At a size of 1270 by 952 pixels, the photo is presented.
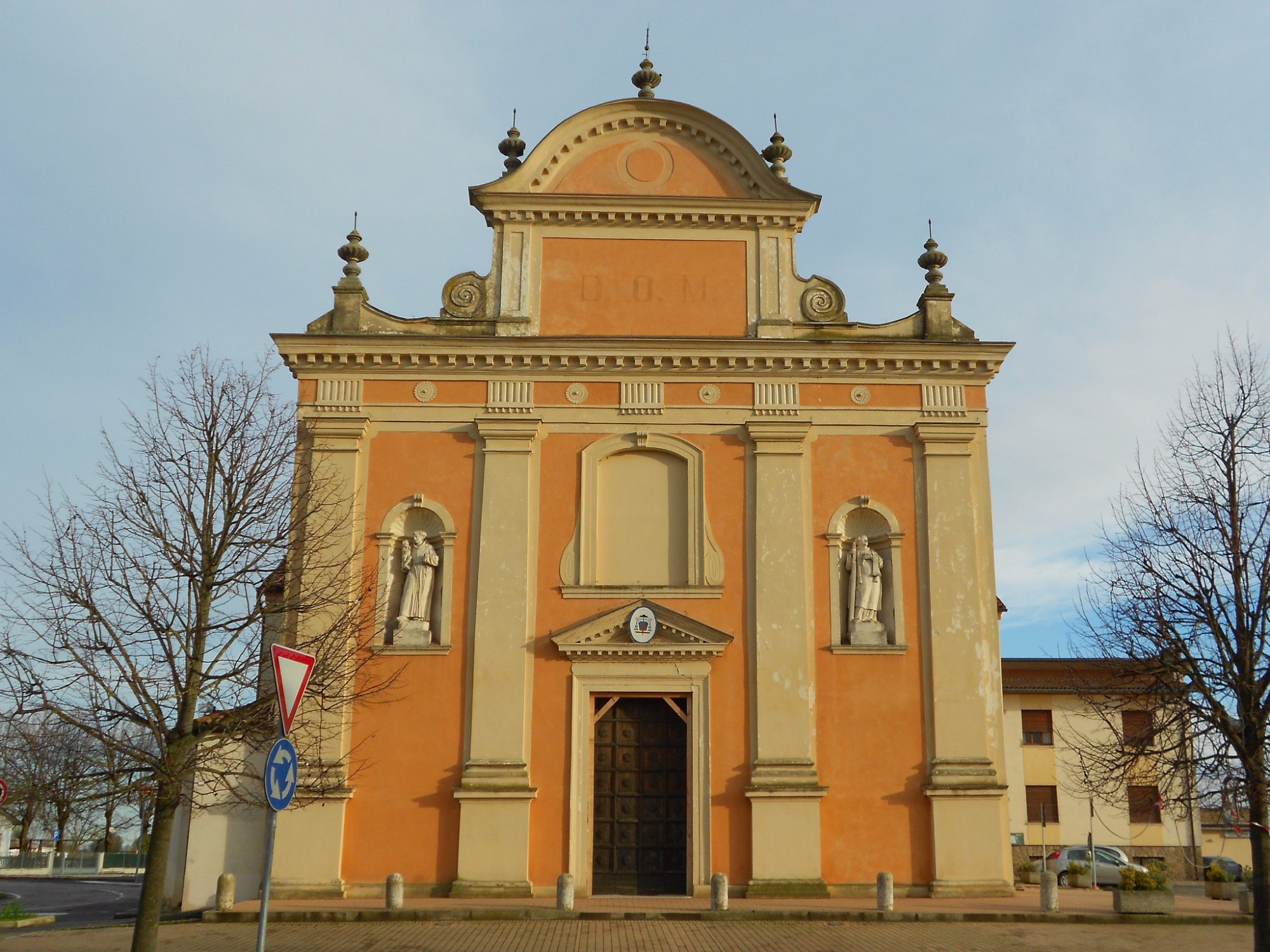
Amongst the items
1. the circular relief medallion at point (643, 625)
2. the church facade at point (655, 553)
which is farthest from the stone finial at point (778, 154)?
the circular relief medallion at point (643, 625)

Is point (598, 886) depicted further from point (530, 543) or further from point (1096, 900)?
point (1096, 900)

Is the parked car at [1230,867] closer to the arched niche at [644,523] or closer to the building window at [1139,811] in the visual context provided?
the building window at [1139,811]

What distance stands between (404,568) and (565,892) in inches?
230

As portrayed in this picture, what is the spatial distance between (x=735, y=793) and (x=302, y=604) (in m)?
7.09

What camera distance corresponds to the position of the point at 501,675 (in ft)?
60.4

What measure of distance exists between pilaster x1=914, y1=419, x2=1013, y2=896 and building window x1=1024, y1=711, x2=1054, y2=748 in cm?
1596

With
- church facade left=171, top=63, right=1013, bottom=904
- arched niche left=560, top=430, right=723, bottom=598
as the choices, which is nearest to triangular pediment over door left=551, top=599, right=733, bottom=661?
church facade left=171, top=63, right=1013, bottom=904

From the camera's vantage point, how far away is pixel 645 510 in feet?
64.5

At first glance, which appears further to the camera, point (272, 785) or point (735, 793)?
point (735, 793)

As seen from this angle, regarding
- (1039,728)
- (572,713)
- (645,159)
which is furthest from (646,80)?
(1039,728)

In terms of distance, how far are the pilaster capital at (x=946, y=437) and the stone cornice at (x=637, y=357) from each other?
0.84 metres

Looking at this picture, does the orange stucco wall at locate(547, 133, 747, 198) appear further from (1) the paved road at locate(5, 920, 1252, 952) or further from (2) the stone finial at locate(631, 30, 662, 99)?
(1) the paved road at locate(5, 920, 1252, 952)

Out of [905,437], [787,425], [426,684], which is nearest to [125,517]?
[426,684]

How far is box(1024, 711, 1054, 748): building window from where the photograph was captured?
33312 mm
